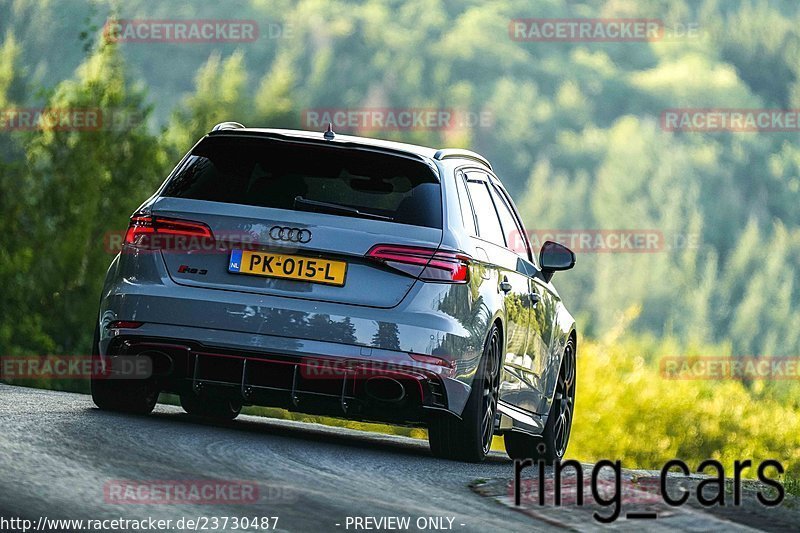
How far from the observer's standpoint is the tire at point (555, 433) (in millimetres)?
11898

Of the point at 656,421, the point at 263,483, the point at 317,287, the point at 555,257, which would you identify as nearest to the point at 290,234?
the point at 317,287

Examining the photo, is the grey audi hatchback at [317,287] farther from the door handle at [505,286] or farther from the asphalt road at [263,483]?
the asphalt road at [263,483]

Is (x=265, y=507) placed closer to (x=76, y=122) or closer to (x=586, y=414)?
(x=76, y=122)

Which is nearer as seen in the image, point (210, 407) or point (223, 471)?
point (223, 471)

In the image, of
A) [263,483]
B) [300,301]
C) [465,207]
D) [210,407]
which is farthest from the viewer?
[210,407]

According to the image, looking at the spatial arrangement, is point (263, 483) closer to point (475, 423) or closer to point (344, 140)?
point (475, 423)

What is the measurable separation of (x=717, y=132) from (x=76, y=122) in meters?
160

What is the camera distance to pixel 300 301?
920cm

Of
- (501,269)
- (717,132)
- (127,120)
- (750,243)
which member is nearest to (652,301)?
(750,243)

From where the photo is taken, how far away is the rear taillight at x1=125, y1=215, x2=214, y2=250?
9.43 m

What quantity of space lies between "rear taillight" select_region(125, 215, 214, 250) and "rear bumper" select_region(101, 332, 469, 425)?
0.51m

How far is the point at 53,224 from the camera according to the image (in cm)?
3422

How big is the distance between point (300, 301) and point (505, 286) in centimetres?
164

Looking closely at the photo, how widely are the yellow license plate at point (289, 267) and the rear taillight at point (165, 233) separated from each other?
25 cm
